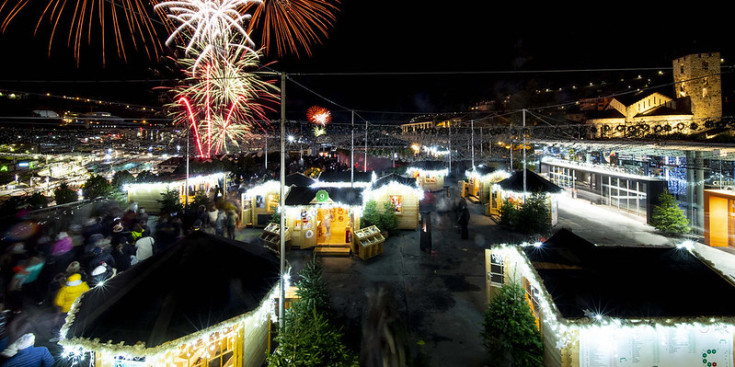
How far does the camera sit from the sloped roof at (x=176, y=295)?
405 centimetres

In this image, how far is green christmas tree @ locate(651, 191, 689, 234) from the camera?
1275 cm

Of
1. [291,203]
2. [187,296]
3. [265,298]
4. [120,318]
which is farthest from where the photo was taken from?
[291,203]

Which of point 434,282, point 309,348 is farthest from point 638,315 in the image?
point 434,282

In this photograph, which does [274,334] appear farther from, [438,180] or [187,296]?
[438,180]

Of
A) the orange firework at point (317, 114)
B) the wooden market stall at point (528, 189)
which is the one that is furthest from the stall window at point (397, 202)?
the orange firework at point (317, 114)

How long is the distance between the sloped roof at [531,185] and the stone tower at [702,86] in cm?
2974

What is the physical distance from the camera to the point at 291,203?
40.7 ft

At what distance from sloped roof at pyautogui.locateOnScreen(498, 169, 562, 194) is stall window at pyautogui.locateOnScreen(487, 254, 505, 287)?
8974mm

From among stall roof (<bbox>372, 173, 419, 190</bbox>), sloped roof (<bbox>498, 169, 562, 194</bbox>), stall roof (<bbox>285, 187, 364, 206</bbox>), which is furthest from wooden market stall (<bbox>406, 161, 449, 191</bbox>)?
stall roof (<bbox>285, 187, 364, 206</bbox>)

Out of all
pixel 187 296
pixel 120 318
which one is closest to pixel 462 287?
pixel 187 296

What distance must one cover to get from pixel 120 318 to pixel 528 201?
15.2m

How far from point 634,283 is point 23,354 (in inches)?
367

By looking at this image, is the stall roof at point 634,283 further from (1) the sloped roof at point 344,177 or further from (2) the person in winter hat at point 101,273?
(1) the sloped roof at point 344,177

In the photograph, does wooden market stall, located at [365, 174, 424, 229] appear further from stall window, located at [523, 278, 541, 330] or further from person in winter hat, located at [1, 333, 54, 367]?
person in winter hat, located at [1, 333, 54, 367]
